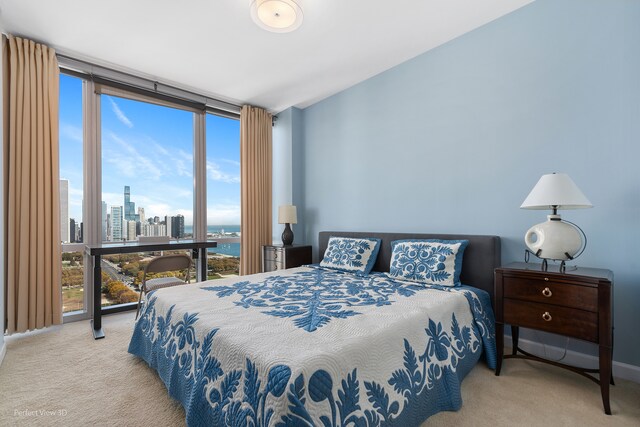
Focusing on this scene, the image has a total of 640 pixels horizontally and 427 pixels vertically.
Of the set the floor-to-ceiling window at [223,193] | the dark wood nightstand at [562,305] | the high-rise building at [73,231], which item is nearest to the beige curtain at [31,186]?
the high-rise building at [73,231]

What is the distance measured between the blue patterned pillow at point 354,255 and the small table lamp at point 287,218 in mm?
922

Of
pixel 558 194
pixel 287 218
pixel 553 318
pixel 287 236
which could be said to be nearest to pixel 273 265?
pixel 287 236

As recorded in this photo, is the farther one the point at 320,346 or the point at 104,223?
the point at 104,223

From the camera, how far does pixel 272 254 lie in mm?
3967

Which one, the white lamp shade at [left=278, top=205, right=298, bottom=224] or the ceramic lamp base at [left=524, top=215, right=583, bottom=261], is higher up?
the white lamp shade at [left=278, top=205, right=298, bottom=224]

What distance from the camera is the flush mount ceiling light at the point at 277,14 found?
2.11 metres

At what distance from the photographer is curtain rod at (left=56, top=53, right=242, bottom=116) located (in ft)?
9.78

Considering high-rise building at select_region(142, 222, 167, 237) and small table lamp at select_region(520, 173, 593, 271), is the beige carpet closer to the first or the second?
small table lamp at select_region(520, 173, 593, 271)

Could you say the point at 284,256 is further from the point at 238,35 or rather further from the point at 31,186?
the point at 31,186

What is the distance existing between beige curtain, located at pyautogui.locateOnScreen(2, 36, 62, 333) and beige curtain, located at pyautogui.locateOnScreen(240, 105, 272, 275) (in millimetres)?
1968

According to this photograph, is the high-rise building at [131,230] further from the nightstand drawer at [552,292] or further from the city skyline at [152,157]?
the nightstand drawer at [552,292]

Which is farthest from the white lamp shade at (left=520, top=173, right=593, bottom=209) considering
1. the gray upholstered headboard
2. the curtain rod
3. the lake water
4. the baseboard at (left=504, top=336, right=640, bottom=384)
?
the curtain rod

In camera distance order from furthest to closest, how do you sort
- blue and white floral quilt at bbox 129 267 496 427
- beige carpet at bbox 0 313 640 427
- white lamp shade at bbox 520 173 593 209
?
white lamp shade at bbox 520 173 593 209, beige carpet at bbox 0 313 640 427, blue and white floral quilt at bbox 129 267 496 427

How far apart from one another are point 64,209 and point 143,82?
5.43 feet
